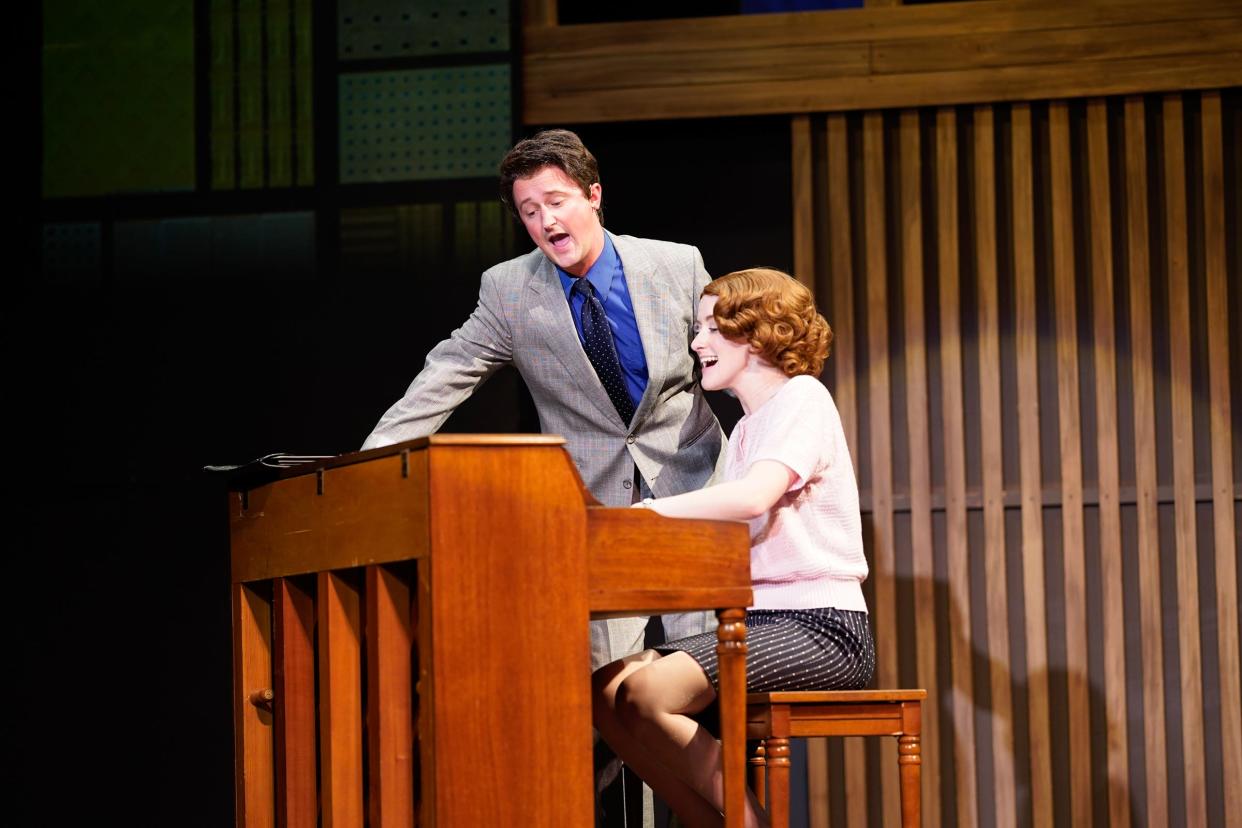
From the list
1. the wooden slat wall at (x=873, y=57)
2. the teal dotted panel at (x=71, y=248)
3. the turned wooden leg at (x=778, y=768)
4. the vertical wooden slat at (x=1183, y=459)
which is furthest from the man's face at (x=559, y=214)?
the vertical wooden slat at (x=1183, y=459)

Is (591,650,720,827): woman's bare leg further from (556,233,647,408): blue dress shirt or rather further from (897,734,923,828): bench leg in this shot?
(556,233,647,408): blue dress shirt

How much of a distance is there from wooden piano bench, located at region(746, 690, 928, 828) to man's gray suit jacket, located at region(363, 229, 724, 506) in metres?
0.65

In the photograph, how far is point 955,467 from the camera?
4.27 meters

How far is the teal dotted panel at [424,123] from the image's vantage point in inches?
167

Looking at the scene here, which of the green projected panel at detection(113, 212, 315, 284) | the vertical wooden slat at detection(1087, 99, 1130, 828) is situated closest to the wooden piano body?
the green projected panel at detection(113, 212, 315, 284)

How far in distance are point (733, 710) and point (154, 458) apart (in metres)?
2.57

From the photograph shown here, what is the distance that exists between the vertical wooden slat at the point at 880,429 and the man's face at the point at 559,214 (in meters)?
1.42

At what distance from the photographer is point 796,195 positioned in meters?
4.36

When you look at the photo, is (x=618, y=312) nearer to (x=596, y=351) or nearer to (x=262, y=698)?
(x=596, y=351)

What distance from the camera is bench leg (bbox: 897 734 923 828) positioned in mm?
2590

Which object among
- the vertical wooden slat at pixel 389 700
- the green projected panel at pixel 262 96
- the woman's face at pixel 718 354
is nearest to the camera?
the vertical wooden slat at pixel 389 700

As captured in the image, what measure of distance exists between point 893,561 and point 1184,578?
0.81m

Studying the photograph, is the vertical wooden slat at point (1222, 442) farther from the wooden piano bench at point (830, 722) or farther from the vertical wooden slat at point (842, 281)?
the wooden piano bench at point (830, 722)

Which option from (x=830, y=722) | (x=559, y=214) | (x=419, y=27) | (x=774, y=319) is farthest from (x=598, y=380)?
(x=419, y=27)
